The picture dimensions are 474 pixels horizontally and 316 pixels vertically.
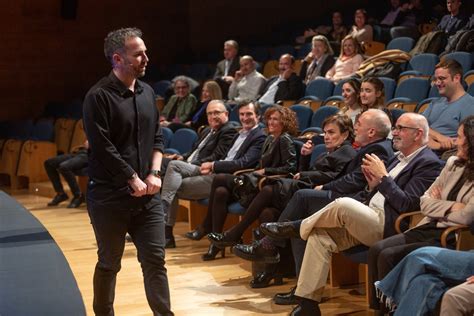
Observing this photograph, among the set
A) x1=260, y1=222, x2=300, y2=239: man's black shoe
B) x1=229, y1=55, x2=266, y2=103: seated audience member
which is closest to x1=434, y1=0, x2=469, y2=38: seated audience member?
x1=229, y1=55, x2=266, y2=103: seated audience member

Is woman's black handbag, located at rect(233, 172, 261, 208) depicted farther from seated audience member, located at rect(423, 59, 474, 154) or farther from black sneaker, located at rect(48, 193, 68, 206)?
black sneaker, located at rect(48, 193, 68, 206)

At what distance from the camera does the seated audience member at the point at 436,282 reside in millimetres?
2748

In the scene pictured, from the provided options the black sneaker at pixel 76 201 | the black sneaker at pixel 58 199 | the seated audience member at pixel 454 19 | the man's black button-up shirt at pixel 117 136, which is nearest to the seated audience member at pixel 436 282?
the man's black button-up shirt at pixel 117 136

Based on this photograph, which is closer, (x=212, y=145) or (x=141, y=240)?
(x=141, y=240)

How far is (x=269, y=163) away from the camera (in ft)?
15.8

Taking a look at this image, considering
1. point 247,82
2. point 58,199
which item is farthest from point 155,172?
point 247,82

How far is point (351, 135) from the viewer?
14.4 ft

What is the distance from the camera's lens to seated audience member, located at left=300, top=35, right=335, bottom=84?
277 inches

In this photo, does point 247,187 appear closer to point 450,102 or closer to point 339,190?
point 339,190

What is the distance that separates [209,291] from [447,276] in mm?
1561

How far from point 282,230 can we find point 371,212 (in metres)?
0.44

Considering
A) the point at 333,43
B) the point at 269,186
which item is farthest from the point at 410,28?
the point at 269,186

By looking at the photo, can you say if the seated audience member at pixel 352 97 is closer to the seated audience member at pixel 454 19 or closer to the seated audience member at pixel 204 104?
the seated audience member at pixel 454 19

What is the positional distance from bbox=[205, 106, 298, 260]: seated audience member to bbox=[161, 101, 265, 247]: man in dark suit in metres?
0.21
